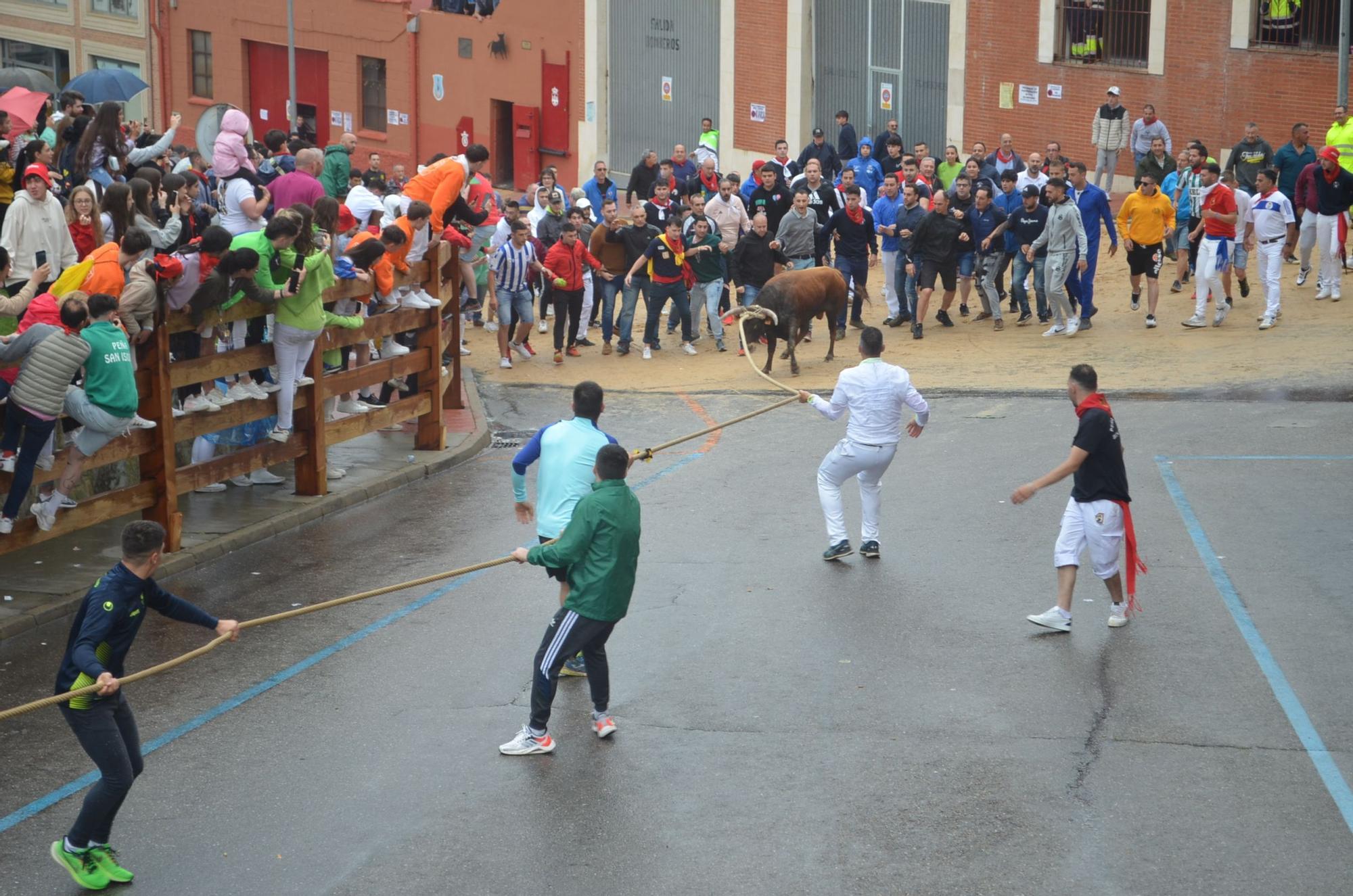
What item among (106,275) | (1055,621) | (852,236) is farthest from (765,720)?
(852,236)

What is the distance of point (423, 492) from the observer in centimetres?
1435

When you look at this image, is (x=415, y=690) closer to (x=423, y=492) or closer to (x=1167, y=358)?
(x=423, y=492)

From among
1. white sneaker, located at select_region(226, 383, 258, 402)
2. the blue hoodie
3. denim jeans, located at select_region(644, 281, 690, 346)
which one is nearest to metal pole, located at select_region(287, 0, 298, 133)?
the blue hoodie

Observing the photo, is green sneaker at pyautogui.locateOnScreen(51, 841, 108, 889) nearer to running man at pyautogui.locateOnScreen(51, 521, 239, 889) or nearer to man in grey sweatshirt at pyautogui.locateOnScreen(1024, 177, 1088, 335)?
running man at pyautogui.locateOnScreen(51, 521, 239, 889)

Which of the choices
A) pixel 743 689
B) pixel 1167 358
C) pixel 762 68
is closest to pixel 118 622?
pixel 743 689

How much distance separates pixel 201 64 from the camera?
42.9 meters

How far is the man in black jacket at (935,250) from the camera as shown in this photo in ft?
68.5

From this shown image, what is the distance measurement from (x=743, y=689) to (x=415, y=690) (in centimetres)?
192

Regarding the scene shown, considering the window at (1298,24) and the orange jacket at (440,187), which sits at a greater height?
the window at (1298,24)

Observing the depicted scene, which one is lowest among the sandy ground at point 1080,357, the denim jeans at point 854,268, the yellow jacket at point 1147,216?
the sandy ground at point 1080,357

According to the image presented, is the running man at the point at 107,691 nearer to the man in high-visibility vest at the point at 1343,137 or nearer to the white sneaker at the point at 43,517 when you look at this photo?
the white sneaker at the point at 43,517

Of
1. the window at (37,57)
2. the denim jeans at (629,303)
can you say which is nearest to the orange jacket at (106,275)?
the denim jeans at (629,303)

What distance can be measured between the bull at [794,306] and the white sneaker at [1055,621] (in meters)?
9.23

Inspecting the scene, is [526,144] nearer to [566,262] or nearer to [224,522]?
[566,262]
